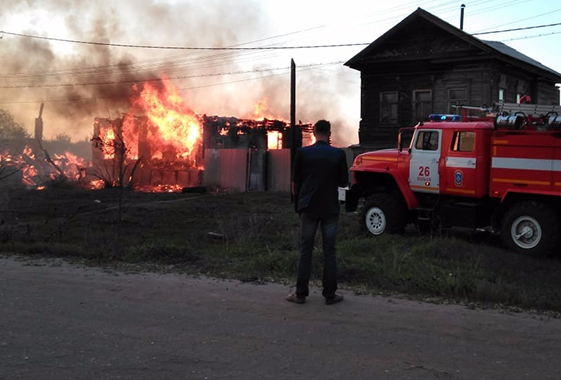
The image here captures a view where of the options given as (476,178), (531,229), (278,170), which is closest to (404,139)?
(476,178)

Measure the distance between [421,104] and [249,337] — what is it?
20.2 m

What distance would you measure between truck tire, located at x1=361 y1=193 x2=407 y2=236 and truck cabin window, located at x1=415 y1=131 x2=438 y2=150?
1.18 meters

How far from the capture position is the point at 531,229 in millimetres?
8312

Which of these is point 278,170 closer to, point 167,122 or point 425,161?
point 167,122

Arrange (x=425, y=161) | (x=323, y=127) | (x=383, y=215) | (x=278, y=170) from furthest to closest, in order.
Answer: (x=278, y=170)
(x=383, y=215)
(x=425, y=161)
(x=323, y=127)

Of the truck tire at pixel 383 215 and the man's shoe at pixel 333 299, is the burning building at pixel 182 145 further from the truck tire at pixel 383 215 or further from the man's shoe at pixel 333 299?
the man's shoe at pixel 333 299

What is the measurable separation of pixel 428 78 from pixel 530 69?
522 centimetres

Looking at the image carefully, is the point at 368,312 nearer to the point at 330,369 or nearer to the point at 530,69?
the point at 330,369

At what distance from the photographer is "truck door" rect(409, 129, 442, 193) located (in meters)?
9.66

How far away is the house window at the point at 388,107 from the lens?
908 inches

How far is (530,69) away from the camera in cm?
2327

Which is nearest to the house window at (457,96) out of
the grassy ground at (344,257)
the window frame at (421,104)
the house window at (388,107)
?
the window frame at (421,104)

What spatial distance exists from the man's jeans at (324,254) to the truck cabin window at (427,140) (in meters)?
5.11

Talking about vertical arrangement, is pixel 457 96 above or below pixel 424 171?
above
